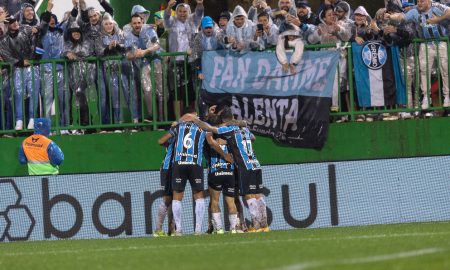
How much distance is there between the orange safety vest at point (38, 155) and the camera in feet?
66.1

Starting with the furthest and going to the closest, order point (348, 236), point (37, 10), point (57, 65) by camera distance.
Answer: point (37, 10) < point (57, 65) < point (348, 236)

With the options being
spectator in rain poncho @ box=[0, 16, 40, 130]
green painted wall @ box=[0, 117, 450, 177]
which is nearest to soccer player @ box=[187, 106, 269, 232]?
green painted wall @ box=[0, 117, 450, 177]

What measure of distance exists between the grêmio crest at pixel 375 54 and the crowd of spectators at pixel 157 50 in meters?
0.15

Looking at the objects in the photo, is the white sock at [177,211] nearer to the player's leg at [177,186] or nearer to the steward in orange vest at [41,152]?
the player's leg at [177,186]

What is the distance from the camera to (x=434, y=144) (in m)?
20.5

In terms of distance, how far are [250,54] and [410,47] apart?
266cm

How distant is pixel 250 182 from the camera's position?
1817cm

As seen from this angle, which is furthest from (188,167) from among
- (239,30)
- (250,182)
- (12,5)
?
(12,5)

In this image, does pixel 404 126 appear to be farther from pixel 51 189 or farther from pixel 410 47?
pixel 51 189

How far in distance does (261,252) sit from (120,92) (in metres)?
9.06


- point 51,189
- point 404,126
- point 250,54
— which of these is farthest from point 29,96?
point 404,126

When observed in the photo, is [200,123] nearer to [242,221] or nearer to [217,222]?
[217,222]

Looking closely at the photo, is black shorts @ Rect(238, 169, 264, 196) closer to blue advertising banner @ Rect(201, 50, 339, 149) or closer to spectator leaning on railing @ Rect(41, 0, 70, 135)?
blue advertising banner @ Rect(201, 50, 339, 149)

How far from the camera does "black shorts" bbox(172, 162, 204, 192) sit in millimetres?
18094
